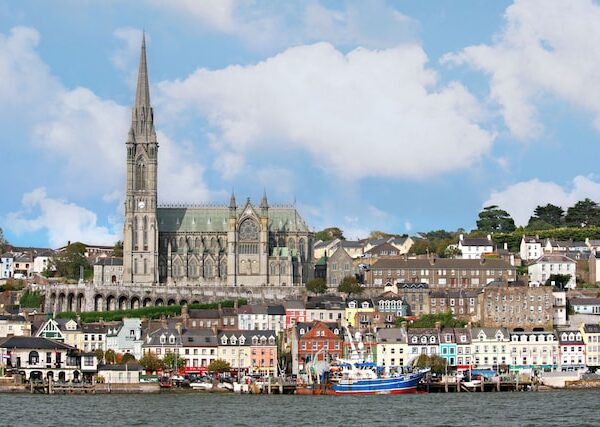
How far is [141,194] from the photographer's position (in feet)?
571

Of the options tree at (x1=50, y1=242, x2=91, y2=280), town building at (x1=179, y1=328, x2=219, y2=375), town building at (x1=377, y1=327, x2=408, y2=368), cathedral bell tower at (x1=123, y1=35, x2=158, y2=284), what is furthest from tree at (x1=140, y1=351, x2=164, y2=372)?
tree at (x1=50, y1=242, x2=91, y2=280)

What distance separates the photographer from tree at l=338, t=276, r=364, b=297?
15575 cm

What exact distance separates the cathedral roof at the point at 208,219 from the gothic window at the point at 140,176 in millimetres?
4000

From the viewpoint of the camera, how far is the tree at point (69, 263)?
185000 millimetres

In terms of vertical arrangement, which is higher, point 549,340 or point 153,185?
point 153,185

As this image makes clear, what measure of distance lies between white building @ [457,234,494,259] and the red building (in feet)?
150

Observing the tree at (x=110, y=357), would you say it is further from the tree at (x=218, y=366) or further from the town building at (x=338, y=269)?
the town building at (x=338, y=269)

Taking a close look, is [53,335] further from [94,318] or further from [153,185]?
[153,185]

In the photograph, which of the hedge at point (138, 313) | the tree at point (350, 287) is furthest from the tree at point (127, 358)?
the tree at point (350, 287)

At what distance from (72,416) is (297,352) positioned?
3861cm

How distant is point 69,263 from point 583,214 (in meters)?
63.9

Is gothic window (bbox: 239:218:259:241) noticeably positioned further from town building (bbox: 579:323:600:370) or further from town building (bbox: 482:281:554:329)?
town building (bbox: 579:323:600:370)

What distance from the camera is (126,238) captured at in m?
171

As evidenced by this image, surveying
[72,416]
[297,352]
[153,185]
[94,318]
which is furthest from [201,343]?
[153,185]
